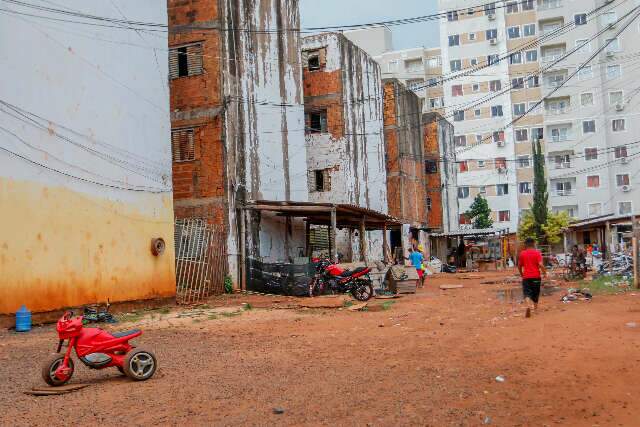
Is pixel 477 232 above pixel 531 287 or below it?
above

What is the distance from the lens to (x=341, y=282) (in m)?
20.1

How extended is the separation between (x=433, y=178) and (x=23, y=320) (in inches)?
1587

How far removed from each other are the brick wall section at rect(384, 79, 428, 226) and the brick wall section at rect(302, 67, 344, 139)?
8.23 metres

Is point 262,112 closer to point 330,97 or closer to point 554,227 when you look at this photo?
point 330,97

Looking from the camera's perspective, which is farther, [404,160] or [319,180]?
[404,160]

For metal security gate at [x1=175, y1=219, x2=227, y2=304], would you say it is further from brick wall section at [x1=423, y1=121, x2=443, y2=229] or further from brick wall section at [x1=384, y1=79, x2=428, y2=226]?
brick wall section at [x1=423, y1=121, x2=443, y2=229]

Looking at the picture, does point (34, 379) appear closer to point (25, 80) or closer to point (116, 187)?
point (25, 80)

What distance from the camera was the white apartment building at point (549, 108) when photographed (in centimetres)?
6247

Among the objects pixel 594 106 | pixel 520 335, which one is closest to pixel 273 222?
pixel 520 335

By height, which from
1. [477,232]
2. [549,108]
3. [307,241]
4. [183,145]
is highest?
[549,108]

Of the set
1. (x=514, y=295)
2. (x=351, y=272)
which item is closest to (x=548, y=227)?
→ (x=514, y=295)

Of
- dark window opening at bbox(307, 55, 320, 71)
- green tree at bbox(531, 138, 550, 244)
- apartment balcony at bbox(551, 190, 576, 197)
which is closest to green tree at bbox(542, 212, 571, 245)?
green tree at bbox(531, 138, 550, 244)

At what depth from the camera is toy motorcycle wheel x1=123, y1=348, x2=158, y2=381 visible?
754 cm

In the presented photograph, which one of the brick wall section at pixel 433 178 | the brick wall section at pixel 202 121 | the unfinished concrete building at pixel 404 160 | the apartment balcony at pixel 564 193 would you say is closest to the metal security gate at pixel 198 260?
the brick wall section at pixel 202 121
